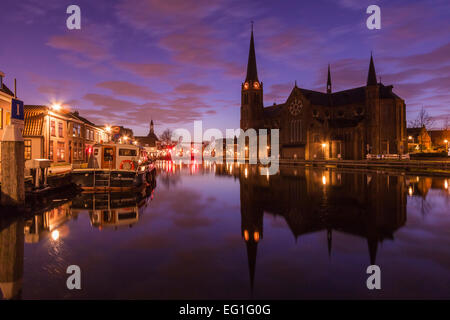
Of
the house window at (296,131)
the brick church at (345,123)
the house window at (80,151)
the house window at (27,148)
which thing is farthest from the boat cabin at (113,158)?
the house window at (296,131)

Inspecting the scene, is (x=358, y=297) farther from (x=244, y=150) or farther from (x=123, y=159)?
(x=244, y=150)

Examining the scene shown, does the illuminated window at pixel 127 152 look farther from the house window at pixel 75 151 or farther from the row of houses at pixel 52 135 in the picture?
the house window at pixel 75 151

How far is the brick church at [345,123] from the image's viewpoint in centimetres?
6875

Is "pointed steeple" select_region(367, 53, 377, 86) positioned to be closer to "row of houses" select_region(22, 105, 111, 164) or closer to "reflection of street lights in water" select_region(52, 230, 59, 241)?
"row of houses" select_region(22, 105, 111, 164)

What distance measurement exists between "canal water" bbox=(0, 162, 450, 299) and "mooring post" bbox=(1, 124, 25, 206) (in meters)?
1.41

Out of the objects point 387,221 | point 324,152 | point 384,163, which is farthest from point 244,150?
point 387,221

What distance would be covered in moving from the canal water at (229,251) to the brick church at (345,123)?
5945cm

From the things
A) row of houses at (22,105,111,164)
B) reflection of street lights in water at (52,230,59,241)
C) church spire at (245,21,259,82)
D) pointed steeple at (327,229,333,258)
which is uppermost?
church spire at (245,21,259,82)

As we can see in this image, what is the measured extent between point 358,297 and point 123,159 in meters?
20.5

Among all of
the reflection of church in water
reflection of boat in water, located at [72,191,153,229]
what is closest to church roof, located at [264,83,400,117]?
the reflection of church in water

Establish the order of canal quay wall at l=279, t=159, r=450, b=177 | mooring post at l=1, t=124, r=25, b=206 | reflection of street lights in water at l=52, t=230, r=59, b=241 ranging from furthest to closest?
1. canal quay wall at l=279, t=159, r=450, b=177
2. mooring post at l=1, t=124, r=25, b=206
3. reflection of street lights in water at l=52, t=230, r=59, b=241

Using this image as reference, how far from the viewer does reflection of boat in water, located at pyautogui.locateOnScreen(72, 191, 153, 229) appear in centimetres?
1119

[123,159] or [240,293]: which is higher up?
[123,159]
